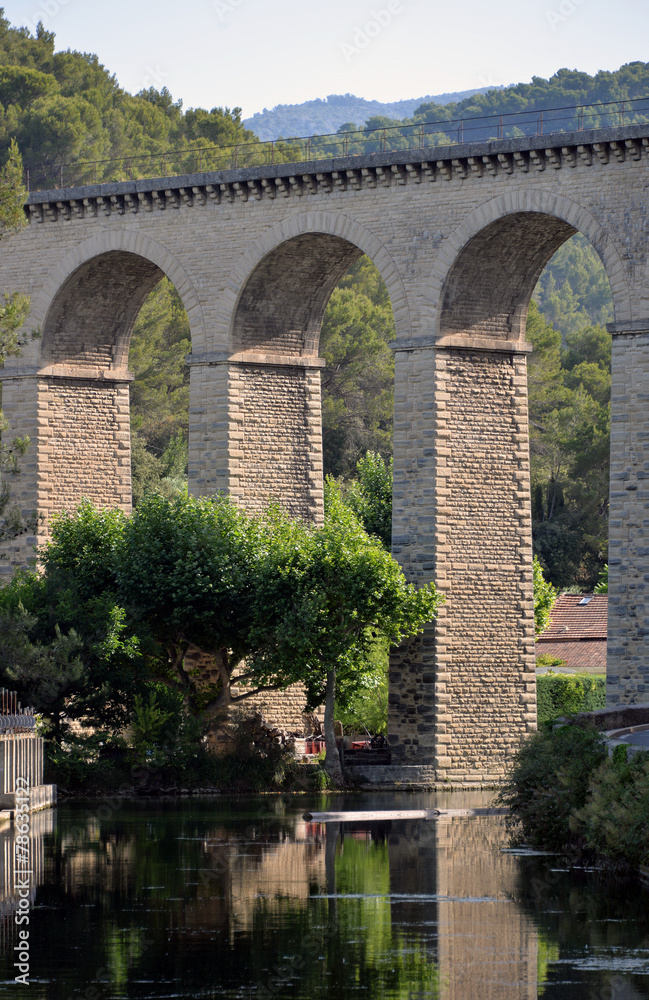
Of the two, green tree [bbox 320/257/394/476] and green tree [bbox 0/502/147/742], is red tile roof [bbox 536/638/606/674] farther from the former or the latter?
green tree [bbox 0/502/147/742]

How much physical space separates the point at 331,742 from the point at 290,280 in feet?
36.9

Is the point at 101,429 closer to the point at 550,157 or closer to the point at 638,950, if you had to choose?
the point at 550,157

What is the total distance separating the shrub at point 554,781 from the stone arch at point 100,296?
1736 cm

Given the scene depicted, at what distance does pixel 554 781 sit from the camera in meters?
26.1

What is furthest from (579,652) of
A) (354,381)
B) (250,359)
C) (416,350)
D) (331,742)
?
(354,381)

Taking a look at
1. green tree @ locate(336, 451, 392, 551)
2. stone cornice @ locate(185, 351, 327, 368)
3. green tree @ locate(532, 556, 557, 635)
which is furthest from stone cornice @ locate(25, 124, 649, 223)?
green tree @ locate(532, 556, 557, 635)

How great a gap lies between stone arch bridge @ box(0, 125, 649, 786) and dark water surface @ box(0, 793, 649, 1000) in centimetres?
749

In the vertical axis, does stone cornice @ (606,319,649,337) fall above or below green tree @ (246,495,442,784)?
above

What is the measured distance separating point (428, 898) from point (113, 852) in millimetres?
6769

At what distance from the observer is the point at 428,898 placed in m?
22.3

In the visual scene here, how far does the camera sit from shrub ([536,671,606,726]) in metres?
44.7

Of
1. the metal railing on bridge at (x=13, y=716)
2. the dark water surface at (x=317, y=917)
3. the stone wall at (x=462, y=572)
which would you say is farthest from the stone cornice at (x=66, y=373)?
the dark water surface at (x=317, y=917)

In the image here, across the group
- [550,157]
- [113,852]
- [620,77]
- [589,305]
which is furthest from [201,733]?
[620,77]

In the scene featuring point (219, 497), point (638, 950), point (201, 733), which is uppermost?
point (219, 497)
